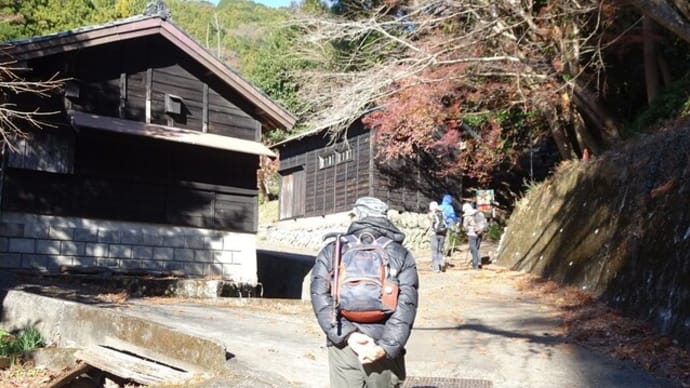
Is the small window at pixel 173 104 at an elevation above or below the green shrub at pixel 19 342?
above

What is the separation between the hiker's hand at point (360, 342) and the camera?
3848mm

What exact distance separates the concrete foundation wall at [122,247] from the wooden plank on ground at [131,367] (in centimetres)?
597

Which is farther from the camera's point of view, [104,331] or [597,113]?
[597,113]

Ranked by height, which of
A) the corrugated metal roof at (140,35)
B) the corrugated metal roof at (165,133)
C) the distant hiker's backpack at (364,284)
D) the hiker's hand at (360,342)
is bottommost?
the hiker's hand at (360,342)

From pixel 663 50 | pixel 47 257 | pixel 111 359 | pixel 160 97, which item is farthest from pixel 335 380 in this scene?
pixel 663 50

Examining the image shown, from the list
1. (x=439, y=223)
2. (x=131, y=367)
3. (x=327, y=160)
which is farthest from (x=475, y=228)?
(x=131, y=367)

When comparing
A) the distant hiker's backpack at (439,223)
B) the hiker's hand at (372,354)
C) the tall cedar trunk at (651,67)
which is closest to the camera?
the hiker's hand at (372,354)

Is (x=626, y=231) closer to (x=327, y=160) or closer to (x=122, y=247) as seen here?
(x=122, y=247)

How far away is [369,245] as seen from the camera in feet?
13.3

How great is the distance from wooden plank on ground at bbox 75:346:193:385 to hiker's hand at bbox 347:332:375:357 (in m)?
3.16

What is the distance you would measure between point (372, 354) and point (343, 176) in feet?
70.2

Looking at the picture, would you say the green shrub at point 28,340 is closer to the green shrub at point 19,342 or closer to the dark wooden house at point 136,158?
the green shrub at point 19,342

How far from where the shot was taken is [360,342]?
3865mm

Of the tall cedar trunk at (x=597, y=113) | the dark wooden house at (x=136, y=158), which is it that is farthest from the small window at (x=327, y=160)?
the tall cedar trunk at (x=597, y=113)
